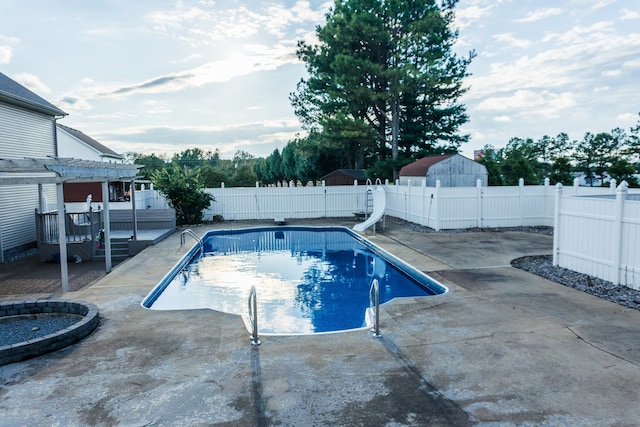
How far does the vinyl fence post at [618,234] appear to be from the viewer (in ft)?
22.9

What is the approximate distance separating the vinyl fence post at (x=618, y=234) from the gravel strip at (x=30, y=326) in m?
8.47

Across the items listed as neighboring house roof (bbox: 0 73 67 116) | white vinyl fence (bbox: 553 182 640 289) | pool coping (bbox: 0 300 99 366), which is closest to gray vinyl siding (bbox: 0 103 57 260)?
neighboring house roof (bbox: 0 73 67 116)

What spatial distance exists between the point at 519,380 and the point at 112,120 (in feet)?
112

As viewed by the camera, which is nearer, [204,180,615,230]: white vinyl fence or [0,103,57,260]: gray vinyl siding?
[0,103,57,260]: gray vinyl siding

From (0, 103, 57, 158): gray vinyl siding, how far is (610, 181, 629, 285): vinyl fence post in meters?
14.2

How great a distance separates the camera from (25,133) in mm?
12570

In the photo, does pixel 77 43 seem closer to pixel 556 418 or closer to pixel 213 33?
pixel 213 33

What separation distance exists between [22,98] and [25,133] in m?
1.33

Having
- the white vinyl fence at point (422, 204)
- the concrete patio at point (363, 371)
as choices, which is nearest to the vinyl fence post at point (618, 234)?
the concrete patio at point (363, 371)

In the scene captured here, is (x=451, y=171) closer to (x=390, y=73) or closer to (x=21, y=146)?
(x=390, y=73)

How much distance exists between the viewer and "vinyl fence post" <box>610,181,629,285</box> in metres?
6.97

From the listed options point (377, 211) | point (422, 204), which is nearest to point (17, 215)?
point (377, 211)

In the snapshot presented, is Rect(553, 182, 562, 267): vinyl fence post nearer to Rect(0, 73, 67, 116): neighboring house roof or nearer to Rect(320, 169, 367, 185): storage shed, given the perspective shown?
Rect(0, 73, 67, 116): neighboring house roof

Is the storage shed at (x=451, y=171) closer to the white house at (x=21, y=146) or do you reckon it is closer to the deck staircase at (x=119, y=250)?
the deck staircase at (x=119, y=250)
